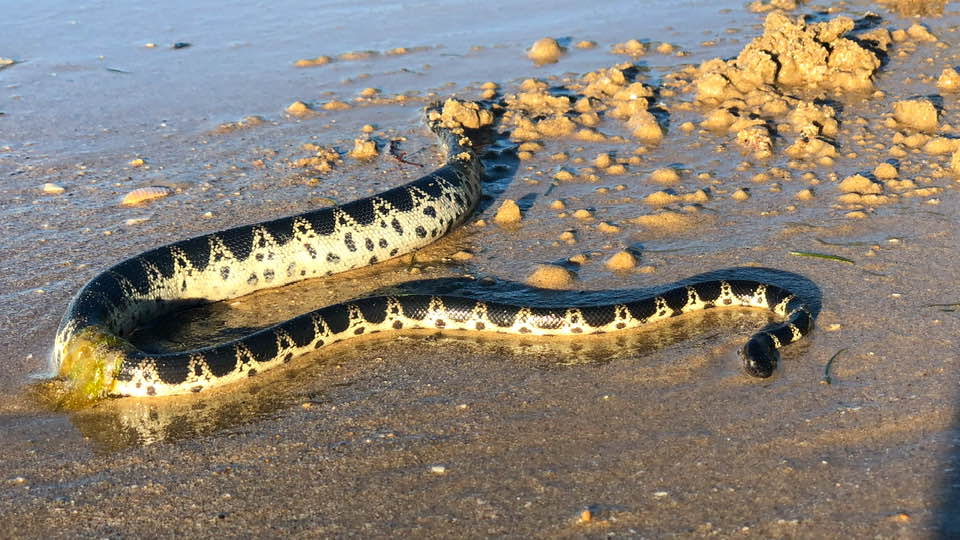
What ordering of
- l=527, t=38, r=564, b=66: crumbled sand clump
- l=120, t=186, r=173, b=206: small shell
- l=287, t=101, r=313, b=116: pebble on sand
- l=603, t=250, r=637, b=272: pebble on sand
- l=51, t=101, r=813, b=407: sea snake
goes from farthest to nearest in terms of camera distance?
l=527, t=38, r=564, b=66: crumbled sand clump < l=287, t=101, r=313, b=116: pebble on sand < l=120, t=186, r=173, b=206: small shell < l=603, t=250, r=637, b=272: pebble on sand < l=51, t=101, r=813, b=407: sea snake

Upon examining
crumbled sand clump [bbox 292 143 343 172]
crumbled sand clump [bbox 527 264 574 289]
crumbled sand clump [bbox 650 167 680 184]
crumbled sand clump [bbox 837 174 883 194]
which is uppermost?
crumbled sand clump [bbox 837 174 883 194]

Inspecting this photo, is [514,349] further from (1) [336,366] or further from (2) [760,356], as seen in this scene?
(2) [760,356]

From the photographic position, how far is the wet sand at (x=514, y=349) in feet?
20.1

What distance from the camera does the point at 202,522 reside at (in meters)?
6.17

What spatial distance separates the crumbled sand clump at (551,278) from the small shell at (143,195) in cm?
516

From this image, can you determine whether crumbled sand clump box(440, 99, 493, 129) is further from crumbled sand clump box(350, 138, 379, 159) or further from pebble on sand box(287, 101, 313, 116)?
pebble on sand box(287, 101, 313, 116)

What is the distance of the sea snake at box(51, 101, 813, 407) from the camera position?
306 inches

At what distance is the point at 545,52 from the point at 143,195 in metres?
7.38

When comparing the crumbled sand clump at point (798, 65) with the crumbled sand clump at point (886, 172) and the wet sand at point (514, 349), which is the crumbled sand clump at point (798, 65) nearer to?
the wet sand at point (514, 349)

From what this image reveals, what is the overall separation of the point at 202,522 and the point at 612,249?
5072 millimetres

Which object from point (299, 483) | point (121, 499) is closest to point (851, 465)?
point (299, 483)

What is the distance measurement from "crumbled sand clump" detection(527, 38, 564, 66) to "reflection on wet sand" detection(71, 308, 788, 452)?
867cm

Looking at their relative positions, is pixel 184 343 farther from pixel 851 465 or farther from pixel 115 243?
pixel 851 465

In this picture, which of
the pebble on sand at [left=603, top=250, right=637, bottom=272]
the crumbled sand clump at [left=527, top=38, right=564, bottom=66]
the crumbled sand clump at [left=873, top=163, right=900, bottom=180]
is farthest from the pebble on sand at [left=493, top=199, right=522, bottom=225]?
the crumbled sand clump at [left=527, top=38, right=564, bottom=66]
